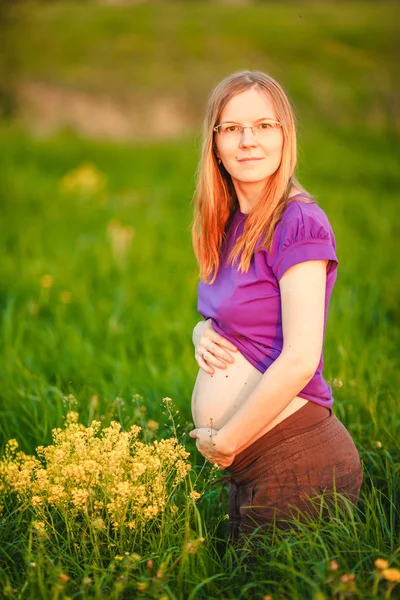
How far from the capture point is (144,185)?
8.45 meters

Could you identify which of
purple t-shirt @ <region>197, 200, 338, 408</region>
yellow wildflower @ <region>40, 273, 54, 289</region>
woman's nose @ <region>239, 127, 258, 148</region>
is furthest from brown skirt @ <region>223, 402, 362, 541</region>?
yellow wildflower @ <region>40, 273, 54, 289</region>

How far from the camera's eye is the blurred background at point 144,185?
372 cm

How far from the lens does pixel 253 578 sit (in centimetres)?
211

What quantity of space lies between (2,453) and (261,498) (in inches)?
45.7

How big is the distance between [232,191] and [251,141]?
329 millimetres

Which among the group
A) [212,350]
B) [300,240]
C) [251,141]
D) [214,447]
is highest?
[251,141]

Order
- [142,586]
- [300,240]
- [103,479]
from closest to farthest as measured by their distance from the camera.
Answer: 1. [142,586]
2. [300,240]
3. [103,479]

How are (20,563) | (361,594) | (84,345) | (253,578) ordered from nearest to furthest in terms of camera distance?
(361,594), (253,578), (20,563), (84,345)

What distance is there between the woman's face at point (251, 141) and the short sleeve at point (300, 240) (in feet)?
0.62

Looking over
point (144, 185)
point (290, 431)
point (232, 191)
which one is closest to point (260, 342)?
point (290, 431)

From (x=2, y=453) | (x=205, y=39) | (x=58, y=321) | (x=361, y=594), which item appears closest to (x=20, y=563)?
(x=2, y=453)

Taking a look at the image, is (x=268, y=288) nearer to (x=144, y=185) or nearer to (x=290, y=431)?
(x=290, y=431)

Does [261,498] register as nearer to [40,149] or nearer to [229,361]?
[229,361]

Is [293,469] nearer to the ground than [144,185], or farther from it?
nearer to the ground
